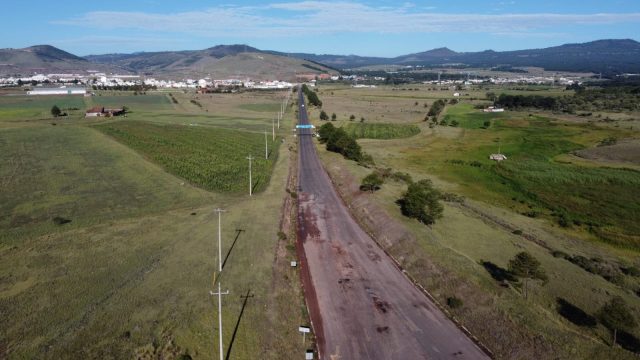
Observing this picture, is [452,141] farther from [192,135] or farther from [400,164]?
[192,135]

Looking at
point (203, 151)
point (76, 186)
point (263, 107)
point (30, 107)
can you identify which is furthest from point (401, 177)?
point (30, 107)

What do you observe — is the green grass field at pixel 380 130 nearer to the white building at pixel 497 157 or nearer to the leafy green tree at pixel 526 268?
the white building at pixel 497 157

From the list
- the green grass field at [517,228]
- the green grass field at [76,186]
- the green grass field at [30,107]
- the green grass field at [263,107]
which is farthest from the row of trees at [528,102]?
the green grass field at [30,107]

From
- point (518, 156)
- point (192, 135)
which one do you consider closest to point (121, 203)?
point (192, 135)

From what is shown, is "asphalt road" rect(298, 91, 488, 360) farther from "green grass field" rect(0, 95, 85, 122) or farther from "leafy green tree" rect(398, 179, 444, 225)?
"green grass field" rect(0, 95, 85, 122)

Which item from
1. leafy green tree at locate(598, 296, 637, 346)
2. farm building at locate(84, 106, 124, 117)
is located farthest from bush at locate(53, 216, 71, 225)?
farm building at locate(84, 106, 124, 117)

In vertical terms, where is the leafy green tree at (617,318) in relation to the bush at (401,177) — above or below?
above
